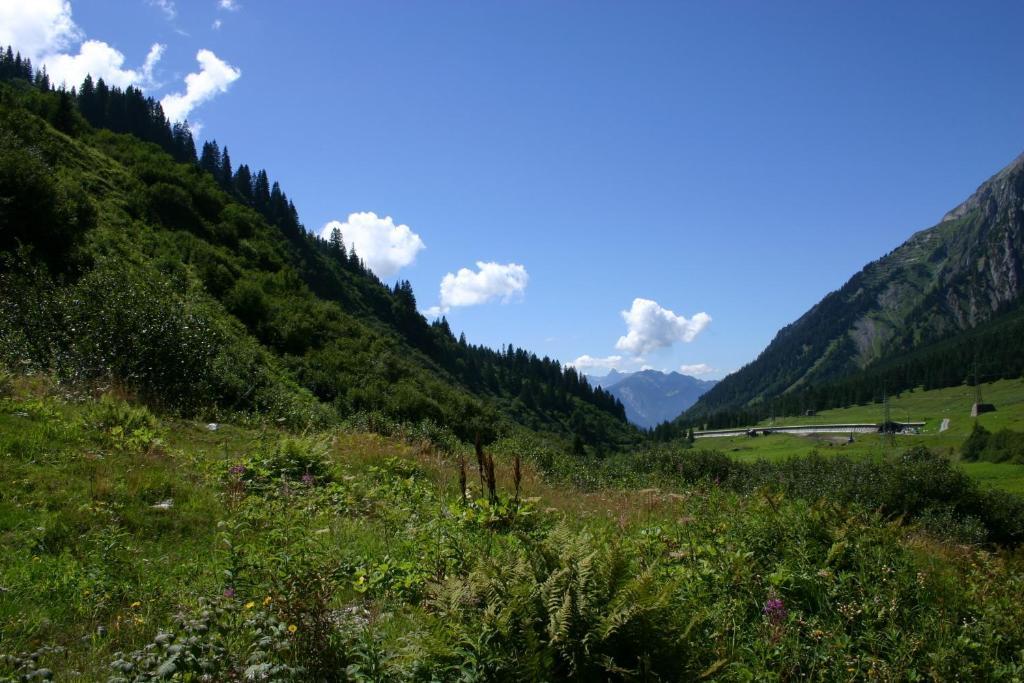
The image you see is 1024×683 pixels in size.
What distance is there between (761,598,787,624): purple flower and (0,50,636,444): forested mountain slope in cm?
1205

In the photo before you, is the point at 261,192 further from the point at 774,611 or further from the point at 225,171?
the point at 774,611

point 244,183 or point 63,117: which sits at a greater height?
point 244,183

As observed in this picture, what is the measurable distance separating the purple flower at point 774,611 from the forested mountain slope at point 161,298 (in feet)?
39.5

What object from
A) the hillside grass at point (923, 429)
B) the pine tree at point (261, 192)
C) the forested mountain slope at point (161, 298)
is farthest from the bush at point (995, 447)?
the pine tree at point (261, 192)

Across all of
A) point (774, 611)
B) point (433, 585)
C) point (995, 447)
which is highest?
point (433, 585)

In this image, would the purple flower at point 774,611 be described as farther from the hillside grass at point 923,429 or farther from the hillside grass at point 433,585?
the hillside grass at point 923,429

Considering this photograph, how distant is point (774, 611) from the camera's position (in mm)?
4574

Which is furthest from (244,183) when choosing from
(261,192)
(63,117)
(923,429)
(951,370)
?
(951,370)

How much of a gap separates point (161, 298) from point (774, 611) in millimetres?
18889

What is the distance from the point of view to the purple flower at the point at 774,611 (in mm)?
4531

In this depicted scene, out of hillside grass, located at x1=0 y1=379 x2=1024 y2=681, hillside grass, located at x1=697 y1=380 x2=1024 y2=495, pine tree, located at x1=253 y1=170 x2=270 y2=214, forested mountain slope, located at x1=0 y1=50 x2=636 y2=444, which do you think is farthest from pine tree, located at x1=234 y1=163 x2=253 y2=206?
hillside grass, located at x1=0 y1=379 x2=1024 y2=681

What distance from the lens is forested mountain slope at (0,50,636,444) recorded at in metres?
13.1

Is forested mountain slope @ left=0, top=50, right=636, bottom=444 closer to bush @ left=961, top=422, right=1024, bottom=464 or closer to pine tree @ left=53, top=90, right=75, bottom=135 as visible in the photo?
pine tree @ left=53, top=90, right=75, bottom=135

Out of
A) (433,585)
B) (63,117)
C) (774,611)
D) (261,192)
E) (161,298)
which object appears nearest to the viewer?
(433,585)
